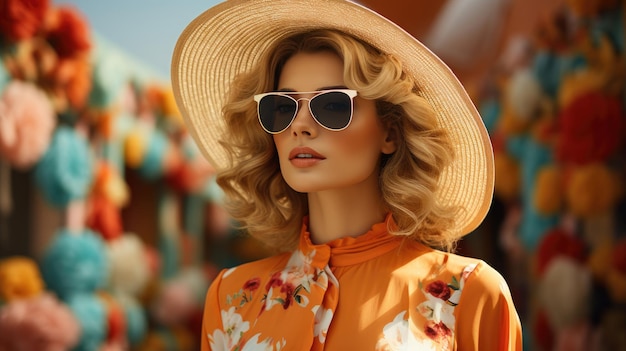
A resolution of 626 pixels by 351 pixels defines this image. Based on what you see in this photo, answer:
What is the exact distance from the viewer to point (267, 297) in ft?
6.44

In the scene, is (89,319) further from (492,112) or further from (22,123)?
(492,112)

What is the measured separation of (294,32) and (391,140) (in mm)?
338

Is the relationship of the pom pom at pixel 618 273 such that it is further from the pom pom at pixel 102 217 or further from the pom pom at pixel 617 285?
the pom pom at pixel 102 217

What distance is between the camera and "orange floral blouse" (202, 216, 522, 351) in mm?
1801

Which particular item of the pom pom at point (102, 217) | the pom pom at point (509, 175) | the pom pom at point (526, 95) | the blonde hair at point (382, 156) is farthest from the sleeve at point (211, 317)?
the pom pom at point (509, 175)

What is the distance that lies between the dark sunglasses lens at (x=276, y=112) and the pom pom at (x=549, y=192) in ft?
11.0

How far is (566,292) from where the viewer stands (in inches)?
183

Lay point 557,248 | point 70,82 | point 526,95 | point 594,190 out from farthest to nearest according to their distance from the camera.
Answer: point 526,95 → point 557,248 → point 70,82 → point 594,190

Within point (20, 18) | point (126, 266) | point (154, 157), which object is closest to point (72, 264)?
point (126, 266)

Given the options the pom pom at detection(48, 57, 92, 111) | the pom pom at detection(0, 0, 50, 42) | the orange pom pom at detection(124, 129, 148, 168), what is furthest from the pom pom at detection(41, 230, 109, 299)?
the orange pom pom at detection(124, 129, 148, 168)

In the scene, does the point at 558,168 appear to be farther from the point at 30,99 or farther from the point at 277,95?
the point at 277,95

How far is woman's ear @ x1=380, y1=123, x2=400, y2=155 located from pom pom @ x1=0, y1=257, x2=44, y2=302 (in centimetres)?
268

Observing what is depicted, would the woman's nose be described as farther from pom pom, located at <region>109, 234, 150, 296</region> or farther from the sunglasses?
pom pom, located at <region>109, 234, 150, 296</region>

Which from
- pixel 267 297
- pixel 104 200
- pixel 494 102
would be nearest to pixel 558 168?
pixel 494 102
